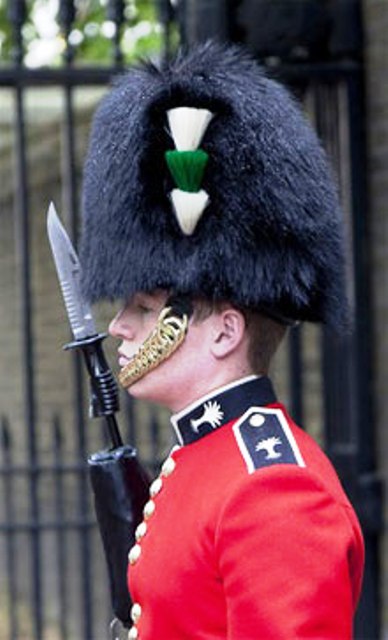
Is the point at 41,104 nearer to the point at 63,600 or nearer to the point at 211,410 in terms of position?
the point at 63,600

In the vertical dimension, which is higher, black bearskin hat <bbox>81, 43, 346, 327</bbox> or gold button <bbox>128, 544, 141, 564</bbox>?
black bearskin hat <bbox>81, 43, 346, 327</bbox>

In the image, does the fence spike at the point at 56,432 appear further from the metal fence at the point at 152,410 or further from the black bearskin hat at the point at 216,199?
the black bearskin hat at the point at 216,199

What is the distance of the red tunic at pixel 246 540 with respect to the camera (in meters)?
2.43

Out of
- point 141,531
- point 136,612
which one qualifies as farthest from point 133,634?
point 141,531

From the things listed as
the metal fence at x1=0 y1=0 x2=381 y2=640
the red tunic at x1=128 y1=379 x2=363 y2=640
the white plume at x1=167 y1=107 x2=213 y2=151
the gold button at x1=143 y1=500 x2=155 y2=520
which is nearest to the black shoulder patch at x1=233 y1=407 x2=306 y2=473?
the red tunic at x1=128 y1=379 x2=363 y2=640

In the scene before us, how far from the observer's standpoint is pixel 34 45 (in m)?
7.86

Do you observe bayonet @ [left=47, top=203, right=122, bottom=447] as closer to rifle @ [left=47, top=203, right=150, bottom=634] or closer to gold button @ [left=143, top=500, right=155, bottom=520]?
rifle @ [left=47, top=203, right=150, bottom=634]

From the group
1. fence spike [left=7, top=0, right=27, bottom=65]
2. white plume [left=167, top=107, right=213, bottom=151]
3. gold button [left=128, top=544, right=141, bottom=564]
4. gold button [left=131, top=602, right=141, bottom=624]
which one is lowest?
gold button [left=131, top=602, right=141, bottom=624]

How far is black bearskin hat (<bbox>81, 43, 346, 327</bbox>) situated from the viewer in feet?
8.96

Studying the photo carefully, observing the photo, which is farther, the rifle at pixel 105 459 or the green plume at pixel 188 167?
the rifle at pixel 105 459

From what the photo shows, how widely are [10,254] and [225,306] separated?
5.81 metres

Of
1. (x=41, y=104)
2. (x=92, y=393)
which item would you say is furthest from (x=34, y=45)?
(x=92, y=393)

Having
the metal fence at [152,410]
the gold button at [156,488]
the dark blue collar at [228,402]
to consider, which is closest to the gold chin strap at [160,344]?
the dark blue collar at [228,402]

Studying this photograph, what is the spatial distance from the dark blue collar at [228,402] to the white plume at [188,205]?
28 centimetres
